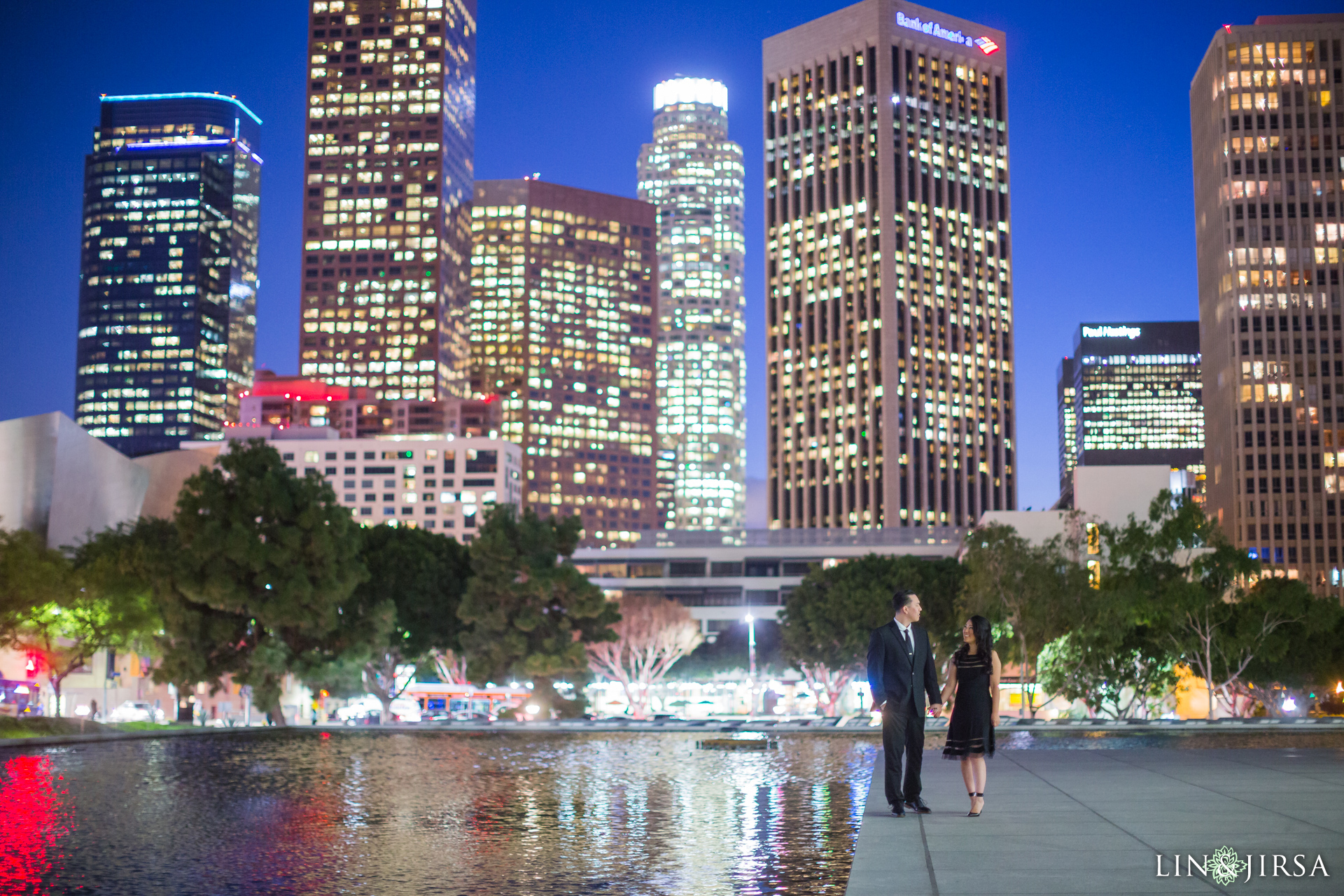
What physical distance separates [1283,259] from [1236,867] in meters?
162

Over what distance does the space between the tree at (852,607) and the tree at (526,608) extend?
2462 centimetres

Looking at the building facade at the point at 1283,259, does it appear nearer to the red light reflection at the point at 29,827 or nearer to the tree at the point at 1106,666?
the tree at the point at 1106,666

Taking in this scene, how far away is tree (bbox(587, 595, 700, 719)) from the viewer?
313 feet

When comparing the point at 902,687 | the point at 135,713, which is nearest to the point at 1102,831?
the point at 902,687

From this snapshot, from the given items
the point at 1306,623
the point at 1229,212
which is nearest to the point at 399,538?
the point at 1306,623

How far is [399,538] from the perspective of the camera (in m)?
66.6

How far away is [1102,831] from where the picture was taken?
12.3 metres

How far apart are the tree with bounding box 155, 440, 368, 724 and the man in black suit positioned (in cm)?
3906

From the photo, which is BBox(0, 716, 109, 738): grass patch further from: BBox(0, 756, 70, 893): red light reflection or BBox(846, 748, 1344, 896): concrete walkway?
BBox(846, 748, 1344, 896): concrete walkway

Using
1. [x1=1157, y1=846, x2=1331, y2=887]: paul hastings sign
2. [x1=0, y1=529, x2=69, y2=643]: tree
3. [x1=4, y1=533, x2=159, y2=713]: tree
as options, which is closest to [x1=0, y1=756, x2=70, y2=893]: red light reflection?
[x1=1157, y1=846, x2=1331, y2=887]: paul hastings sign

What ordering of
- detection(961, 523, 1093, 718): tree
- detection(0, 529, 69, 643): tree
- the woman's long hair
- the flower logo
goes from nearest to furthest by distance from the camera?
the flower logo
the woman's long hair
detection(0, 529, 69, 643): tree
detection(961, 523, 1093, 718): tree

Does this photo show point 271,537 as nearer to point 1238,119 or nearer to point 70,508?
point 70,508

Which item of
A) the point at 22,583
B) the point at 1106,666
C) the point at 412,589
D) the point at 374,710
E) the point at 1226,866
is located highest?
the point at 22,583

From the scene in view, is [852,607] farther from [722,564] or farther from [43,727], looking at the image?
[722,564]
